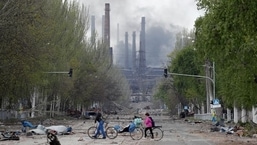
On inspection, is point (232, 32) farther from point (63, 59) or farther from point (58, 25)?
point (63, 59)

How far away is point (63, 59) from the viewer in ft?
235

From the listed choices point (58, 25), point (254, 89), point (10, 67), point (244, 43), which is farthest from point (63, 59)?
point (244, 43)

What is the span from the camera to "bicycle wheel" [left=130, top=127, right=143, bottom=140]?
3557cm

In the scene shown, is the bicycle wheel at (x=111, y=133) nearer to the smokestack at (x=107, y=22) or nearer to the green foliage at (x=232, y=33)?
the green foliage at (x=232, y=33)

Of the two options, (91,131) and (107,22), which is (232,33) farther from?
(107,22)

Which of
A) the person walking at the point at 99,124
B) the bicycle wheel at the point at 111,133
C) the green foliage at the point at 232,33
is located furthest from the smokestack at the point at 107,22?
the green foliage at the point at 232,33

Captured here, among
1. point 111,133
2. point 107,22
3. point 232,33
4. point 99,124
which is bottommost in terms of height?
point 111,133

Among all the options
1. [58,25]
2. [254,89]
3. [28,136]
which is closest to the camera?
[254,89]

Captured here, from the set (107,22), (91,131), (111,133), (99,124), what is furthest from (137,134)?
(107,22)

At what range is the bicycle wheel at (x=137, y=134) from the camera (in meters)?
35.6

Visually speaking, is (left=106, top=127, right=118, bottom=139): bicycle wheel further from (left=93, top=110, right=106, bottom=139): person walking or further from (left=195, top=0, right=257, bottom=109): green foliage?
(left=195, top=0, right=257, bottom=109): green foliage

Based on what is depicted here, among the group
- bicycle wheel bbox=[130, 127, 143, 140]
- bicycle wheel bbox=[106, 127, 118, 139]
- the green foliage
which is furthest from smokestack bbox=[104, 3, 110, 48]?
the green foliage

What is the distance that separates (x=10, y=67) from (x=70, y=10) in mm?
38943

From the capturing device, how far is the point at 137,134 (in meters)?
36.6
